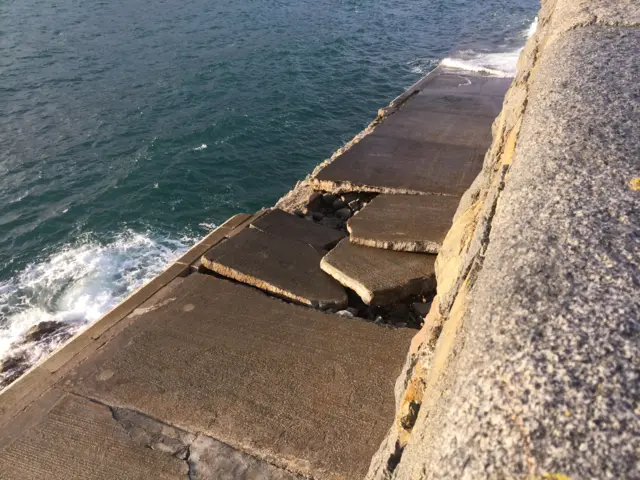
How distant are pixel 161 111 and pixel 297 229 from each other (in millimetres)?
8773

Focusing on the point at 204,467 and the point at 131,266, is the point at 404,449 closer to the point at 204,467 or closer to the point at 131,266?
the point at 204,467

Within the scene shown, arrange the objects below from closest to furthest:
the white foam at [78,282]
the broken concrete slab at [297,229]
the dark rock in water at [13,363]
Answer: the broken concrete slab at [297,229], the dark rock in water at [13,363], the white foam at [78,282]

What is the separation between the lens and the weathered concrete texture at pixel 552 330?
1.08 m

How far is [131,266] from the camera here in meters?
7.84

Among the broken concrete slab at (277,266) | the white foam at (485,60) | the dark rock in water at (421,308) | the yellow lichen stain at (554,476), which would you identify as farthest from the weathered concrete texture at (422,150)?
the yellow lichen stain at (554,476)

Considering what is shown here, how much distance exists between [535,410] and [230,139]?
36.2 ft

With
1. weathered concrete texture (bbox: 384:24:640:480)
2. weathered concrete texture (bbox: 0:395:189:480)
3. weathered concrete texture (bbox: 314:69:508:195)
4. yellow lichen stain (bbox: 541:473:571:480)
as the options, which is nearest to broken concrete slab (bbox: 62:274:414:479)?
weathered concrete texture (bbox: 0:395:189:480)

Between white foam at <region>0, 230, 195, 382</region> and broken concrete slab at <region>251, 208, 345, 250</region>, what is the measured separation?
3044 mm

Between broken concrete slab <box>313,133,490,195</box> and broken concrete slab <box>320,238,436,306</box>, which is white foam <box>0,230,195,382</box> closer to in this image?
broken concrete slab <box>313,133,490,195</box>

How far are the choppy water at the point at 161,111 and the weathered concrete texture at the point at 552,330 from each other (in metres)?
5.84

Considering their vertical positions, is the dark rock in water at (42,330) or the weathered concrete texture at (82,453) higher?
the weathered concrete texture at (82,453)

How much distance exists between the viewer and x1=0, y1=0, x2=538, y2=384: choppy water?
8227 mm

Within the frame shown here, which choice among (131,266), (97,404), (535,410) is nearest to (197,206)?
(131,266)

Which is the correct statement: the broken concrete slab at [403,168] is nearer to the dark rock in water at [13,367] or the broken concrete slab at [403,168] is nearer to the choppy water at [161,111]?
the choppy water at [161,111]
